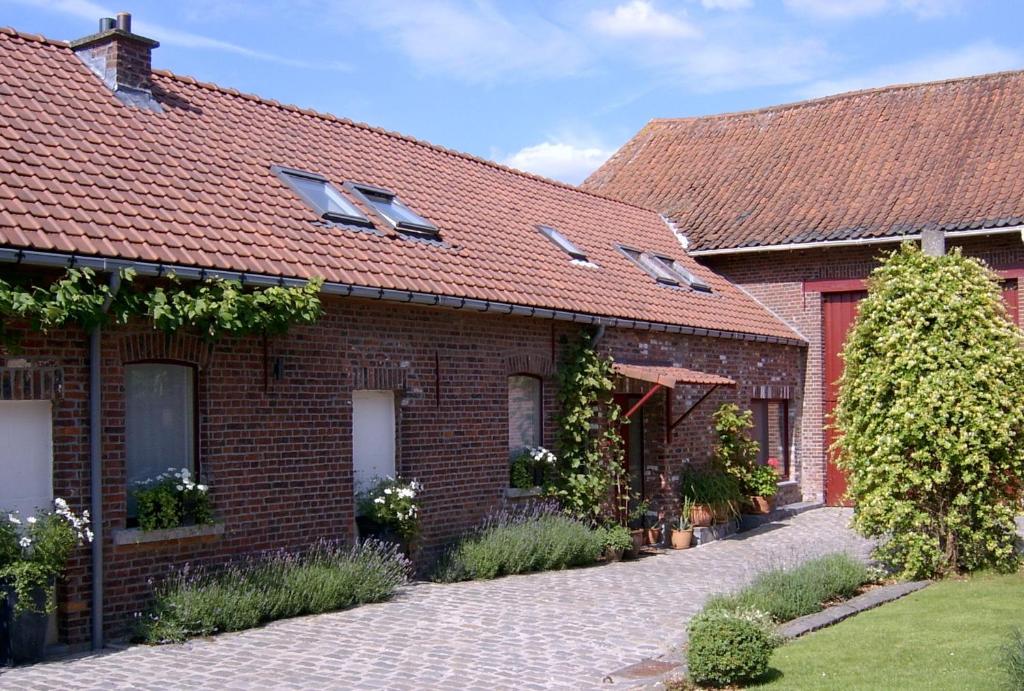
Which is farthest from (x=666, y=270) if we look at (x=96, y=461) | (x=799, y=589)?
(x=96, y=461)

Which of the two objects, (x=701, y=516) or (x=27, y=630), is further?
(x=701, y=516)

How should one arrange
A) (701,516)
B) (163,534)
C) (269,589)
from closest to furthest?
(163,534) < (269,589) < (701,516)

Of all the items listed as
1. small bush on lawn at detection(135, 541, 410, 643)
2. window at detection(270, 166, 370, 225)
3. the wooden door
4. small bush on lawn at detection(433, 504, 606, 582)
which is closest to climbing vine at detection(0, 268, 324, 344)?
window at detection(270, 166, 370, 225)

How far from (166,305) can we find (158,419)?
4.05ft

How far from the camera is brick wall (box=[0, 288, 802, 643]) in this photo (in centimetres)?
961

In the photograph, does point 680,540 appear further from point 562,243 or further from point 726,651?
point 726,651

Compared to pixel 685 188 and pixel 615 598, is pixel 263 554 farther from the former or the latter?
pixel 685 188

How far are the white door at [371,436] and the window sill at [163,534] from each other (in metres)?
2.20

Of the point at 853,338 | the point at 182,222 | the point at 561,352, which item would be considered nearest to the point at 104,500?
the point at 182,222

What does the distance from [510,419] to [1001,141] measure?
12.6 m

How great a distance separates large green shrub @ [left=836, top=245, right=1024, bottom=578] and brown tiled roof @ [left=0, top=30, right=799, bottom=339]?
389 centimetres

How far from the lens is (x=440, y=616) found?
10.7 m

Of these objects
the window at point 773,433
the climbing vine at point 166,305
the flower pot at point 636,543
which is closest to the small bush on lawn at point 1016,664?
the climbing vine at point 166,305

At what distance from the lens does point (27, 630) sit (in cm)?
859
